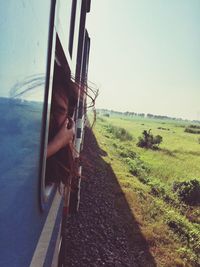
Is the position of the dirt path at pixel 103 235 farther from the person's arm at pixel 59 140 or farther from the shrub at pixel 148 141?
the shrub at pixel 148 141

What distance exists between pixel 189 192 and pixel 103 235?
7.31 metres

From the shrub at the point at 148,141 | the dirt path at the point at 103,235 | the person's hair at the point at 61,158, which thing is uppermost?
the person's hair at the point at 61,158

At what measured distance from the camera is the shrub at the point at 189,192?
1204 centimetres

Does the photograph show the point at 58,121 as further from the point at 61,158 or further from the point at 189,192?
the point at 189,192

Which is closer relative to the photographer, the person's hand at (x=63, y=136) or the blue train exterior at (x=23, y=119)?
the blue train exterior at (x=23, y=119)

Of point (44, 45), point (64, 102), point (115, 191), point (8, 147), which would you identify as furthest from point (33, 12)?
point (115, 191)

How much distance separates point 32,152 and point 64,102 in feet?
2.49

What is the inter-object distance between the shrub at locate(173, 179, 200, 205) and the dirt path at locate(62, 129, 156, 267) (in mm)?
4657

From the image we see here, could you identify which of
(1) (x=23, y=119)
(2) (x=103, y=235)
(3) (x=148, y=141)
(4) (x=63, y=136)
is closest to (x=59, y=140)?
(4) (x=63, y=136)

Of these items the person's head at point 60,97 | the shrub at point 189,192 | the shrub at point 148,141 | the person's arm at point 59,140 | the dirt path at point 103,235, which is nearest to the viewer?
the person's arm at point 59,140

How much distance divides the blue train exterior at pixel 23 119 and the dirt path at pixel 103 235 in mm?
2551

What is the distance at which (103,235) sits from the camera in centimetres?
558

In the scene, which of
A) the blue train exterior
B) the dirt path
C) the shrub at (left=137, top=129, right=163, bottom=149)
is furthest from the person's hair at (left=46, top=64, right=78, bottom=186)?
the shrub at (left=137, top=129, right=163, bottom=149)

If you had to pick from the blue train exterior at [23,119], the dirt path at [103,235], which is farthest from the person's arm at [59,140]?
the dirt path at [103,235]
